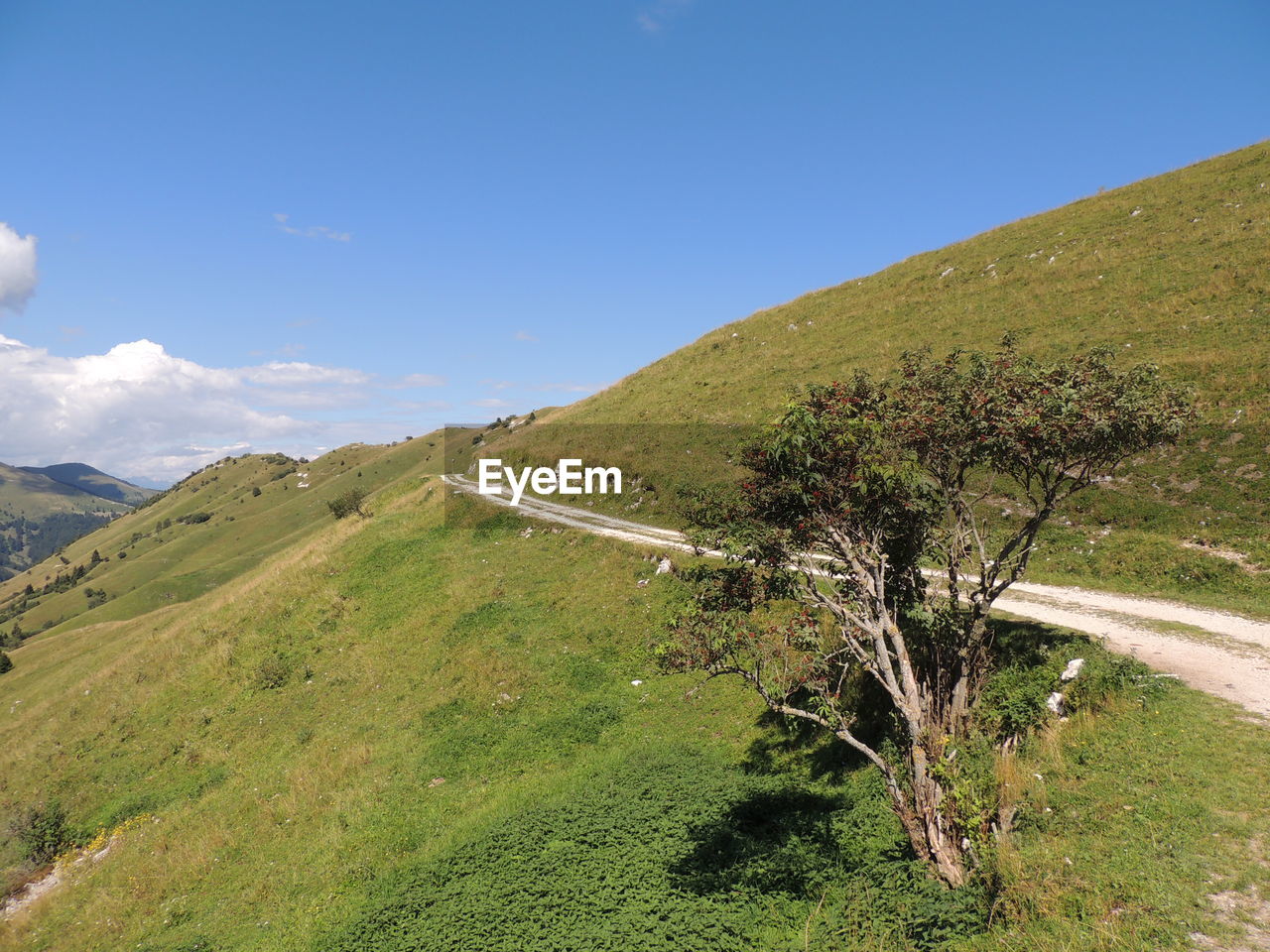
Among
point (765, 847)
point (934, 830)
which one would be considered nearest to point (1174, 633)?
point (934, 830)

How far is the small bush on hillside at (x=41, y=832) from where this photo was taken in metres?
22.5

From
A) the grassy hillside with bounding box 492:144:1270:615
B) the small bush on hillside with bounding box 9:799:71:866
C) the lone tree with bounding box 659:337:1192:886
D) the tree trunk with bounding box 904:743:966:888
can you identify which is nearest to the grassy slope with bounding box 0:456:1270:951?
the tree trunk with bounding box 904:743:966:888

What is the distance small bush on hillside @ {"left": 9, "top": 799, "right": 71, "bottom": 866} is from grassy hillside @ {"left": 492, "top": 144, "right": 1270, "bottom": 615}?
31.3 m

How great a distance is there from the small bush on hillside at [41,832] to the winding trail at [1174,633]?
29216 mm

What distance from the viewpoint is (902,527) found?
539 inches

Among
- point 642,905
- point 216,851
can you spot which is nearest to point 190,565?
point 216,851

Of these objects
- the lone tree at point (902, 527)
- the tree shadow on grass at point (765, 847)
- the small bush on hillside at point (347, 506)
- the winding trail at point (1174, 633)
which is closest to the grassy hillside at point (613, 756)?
the tree shadow on grass at point (765, 847)

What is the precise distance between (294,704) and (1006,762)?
94.8 ft

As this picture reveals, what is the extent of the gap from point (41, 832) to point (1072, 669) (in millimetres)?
37582

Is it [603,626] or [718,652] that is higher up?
[718,652]

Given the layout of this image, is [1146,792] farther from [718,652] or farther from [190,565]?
[190,565]

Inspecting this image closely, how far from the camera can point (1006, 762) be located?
12438 millimetres

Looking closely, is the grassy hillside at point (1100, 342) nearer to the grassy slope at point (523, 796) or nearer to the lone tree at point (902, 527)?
the lone tree at point (902, 527)

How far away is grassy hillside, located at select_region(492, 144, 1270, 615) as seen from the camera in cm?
2311
